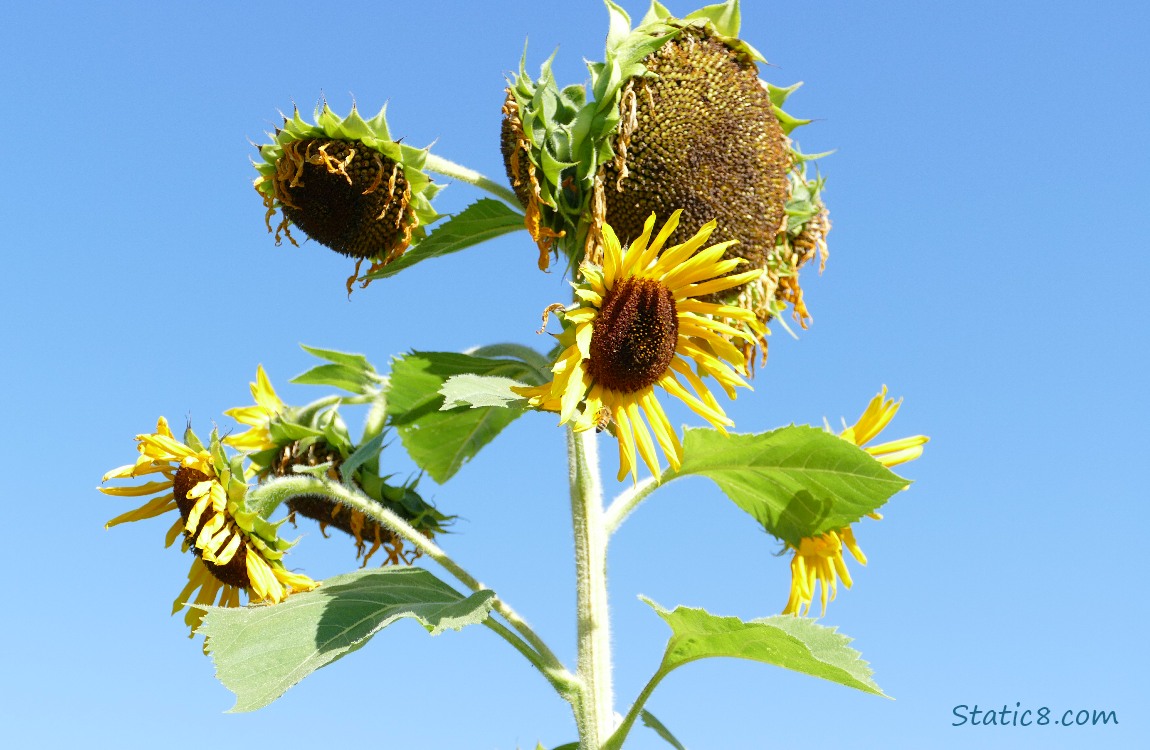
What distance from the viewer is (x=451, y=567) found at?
333cm

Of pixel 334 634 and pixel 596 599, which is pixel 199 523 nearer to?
pixel 334 634

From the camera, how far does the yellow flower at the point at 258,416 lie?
3.92m

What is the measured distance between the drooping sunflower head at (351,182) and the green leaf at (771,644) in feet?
4.07

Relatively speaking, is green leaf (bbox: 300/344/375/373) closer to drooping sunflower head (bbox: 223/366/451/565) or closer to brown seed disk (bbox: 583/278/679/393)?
drooping sunflower head (bbox: 223/366/451/565)

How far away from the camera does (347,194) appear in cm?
326

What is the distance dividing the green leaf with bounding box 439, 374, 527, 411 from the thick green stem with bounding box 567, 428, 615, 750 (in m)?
0.37

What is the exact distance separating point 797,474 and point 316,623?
134 centimetres

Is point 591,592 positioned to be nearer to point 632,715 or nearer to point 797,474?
point 632,715

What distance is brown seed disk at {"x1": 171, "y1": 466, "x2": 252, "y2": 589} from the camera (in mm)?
3420

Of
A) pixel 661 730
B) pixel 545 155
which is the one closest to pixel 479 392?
pixel 545 155

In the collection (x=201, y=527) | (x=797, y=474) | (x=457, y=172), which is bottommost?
(x=201, y=527)

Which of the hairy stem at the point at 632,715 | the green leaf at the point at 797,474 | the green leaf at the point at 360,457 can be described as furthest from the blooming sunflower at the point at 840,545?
the green leaf at the point at 360,457


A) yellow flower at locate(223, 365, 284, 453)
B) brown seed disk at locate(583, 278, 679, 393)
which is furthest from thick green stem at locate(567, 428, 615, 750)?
yellow flower at locate(223, 365, 284, 453)

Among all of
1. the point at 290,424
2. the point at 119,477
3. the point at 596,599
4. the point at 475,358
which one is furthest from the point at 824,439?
the point at 119,477
